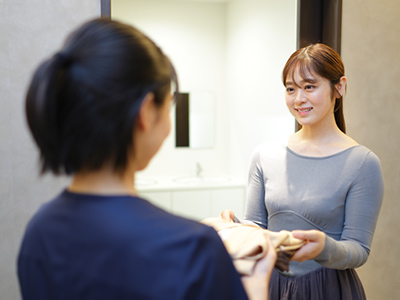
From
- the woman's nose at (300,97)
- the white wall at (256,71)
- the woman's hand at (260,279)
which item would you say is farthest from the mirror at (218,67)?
the woman's hand at (260,279)

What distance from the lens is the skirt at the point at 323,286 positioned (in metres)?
1.27

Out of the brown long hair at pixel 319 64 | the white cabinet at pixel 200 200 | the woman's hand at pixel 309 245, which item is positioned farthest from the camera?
the white cabinet at pixel 200 200

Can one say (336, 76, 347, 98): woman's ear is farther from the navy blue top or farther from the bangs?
the navy blue top

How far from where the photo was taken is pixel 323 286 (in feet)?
4.20

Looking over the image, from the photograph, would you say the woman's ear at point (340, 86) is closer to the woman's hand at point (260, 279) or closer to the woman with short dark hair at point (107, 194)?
the woman's hand at point (260, 279)

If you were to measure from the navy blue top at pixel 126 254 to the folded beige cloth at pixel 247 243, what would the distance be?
167mm

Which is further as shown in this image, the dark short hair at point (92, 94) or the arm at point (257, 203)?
the arm at point (257, 203)

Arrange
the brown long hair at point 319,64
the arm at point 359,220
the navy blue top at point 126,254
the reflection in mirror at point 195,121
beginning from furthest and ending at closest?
1. the reflection in mirror at point 195,121
2. the brown long hair at point 319,64
3. the arm at point 359,220
4. the navy blue top at point 126,254

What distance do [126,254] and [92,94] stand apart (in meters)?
0.21

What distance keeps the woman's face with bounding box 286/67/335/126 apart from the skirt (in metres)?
0.50

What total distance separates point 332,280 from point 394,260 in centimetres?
114

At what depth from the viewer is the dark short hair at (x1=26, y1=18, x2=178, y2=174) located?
517 millimetres

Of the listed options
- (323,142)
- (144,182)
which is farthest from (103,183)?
(144,182)

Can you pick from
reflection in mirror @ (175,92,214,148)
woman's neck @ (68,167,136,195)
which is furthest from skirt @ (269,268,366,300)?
reflection in mirror @ (175,92,214,148)
